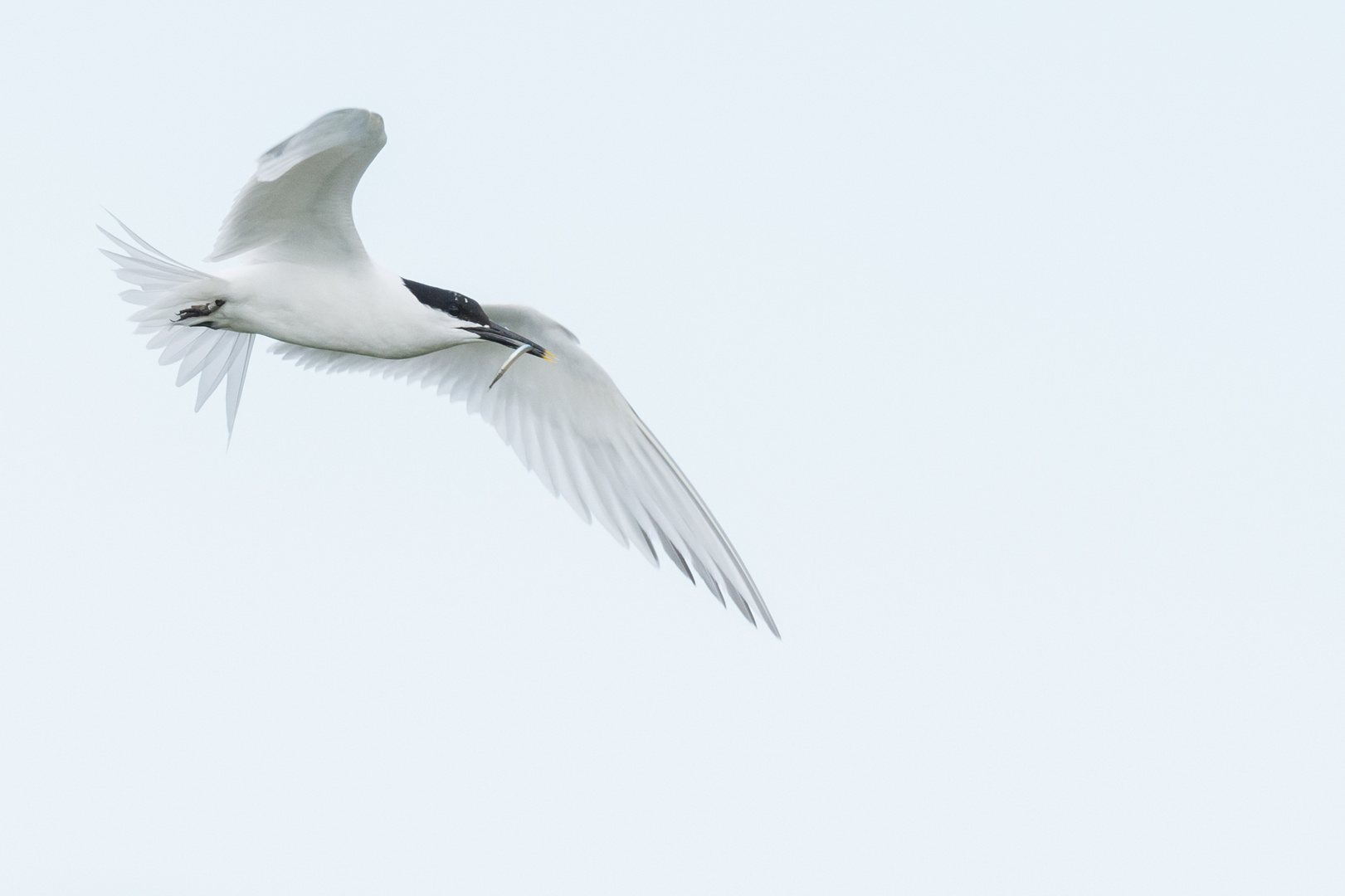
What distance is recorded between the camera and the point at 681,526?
1072 cm

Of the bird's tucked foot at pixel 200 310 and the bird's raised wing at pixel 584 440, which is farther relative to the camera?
the bird's raised wing at pixel 584 440

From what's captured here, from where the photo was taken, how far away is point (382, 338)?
898cm

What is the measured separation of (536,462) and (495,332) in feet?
5.80

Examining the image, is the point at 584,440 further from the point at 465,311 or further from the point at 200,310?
the point at 200,310

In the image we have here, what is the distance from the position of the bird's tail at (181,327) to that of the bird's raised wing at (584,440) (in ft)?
2.49

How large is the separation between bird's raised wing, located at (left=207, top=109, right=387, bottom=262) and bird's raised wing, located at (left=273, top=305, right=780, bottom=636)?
1.88 m

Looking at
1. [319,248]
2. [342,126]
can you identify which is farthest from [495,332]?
[342,126]

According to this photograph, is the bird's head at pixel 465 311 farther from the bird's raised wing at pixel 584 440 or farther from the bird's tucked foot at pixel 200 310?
the bird's tucked foot at pixel 200 310

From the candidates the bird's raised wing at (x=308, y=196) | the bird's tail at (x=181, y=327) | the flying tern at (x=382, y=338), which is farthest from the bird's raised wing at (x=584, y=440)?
the bird's raised wing at (x=308, y=196)

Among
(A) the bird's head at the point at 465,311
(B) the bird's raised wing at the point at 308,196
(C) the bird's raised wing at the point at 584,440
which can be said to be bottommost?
(C) the bird's raised wing at the point at 584,440

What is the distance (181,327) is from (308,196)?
156 centimetres

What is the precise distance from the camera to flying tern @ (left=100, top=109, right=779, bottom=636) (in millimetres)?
8680

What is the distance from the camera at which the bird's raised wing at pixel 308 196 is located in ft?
26.2

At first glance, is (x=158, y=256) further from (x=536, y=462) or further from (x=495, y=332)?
(x=536, y=462)
